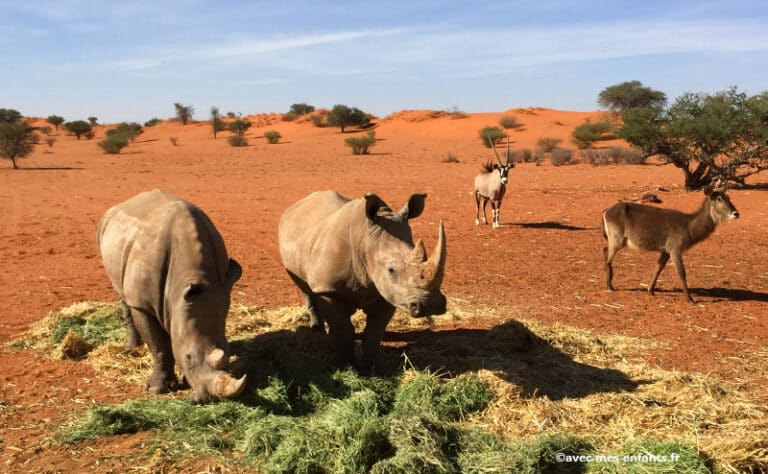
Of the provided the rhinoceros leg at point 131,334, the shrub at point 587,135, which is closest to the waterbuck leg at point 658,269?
the rhinoceros leg at point 131,334

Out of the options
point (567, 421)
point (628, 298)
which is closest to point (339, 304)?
point (567, 421)

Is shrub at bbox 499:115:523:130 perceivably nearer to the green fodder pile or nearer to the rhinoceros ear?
the green fodder pile

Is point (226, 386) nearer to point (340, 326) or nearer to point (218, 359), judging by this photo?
point (218, 359)

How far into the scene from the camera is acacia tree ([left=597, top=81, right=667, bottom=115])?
59.2 metres

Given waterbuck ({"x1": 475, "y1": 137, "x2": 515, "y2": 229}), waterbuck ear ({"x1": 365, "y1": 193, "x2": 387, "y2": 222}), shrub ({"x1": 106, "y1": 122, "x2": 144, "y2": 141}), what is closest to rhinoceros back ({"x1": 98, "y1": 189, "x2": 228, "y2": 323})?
waterbuck ear ({"x1": 365, "y1": 193, "x2": 387, "y2": 222})

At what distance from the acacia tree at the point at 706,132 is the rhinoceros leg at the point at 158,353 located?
21.4 metres

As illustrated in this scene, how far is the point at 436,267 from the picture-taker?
4805 mm

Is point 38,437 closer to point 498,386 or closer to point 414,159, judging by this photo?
point 498,386

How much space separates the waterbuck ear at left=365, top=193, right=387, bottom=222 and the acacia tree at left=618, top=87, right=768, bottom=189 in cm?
1998

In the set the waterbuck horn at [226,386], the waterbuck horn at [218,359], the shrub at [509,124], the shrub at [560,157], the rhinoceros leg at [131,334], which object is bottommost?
the rhinoceros leg at [131,334]

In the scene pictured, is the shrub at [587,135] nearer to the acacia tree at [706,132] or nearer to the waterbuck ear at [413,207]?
the acacia tree at [706,132]

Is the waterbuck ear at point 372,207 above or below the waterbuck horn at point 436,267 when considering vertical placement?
above

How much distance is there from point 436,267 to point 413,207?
4.14 feet

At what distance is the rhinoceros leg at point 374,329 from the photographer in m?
6.20
